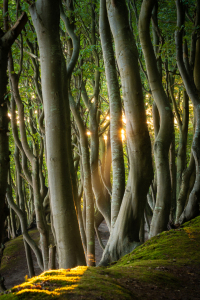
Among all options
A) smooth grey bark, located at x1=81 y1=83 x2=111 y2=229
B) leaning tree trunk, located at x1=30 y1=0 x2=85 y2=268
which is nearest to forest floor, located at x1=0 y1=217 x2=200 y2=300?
leaning tree trunk, located at x1=30 y1=0 x2=85 y2=268

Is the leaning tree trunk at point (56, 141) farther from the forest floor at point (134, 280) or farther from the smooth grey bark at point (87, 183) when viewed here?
the smooth grey bark at point (87, 183)

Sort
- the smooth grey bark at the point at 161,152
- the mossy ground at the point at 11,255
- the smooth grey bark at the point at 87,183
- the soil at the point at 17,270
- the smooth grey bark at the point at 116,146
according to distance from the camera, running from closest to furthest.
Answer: the smooth grey bark at the point at 161,152
the smooth grey bark at the point at 116,146
the smooth grey bark at the point at 87,183
the soil at the point at 17,270
the mossy ground at the point at 11,255

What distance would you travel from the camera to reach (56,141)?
3.71m

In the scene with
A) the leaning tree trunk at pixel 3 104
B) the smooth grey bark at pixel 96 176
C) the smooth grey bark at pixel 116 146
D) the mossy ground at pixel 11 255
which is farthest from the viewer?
the mossy ground at pixel 11 255

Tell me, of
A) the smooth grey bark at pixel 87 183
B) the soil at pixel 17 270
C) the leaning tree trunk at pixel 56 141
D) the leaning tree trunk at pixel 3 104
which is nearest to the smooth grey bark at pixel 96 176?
the smooth grey bark at pixel 87 183

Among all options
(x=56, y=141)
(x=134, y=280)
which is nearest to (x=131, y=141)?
(x=56, y=141)

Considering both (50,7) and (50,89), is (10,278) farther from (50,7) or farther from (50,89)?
(50,7)

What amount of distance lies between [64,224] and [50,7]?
11.2 ft

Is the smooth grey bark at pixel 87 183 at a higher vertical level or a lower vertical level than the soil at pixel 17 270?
higher

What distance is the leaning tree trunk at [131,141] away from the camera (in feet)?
15.0

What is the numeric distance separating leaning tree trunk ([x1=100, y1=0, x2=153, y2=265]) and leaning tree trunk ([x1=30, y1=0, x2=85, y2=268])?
3.83 feet

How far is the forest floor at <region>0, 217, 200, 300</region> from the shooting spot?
1872mm

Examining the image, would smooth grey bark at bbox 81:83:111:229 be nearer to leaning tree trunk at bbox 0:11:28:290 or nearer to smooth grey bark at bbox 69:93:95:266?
smooth grey bark at bbox 69:93:95:266

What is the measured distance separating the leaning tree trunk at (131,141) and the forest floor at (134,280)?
0.73 m
